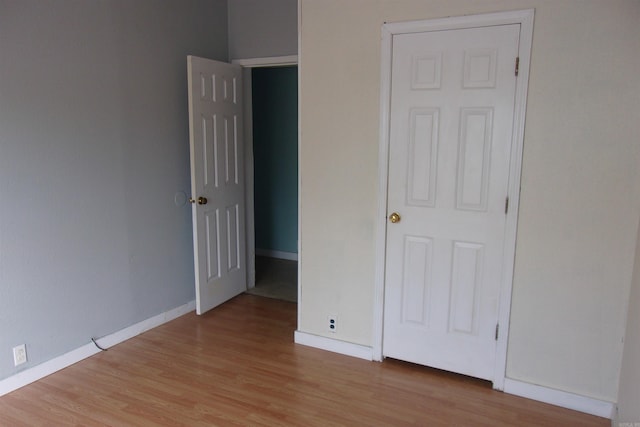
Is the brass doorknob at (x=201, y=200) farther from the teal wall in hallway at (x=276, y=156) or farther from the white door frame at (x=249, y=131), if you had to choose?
the teal wall in hallway at (x=276, y=156)

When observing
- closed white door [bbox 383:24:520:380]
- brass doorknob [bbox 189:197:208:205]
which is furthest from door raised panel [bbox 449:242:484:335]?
brass doorknob [bbox 189:197:208:205]

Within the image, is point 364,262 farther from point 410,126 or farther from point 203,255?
point 203,255

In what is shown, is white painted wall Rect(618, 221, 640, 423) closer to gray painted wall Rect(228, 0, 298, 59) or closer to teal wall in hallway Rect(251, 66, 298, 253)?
gray painted wall Rect(228, 0, 298, 59)

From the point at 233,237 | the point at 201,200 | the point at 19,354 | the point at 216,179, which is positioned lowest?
the point at 19,354

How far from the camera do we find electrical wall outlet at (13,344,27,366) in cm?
258

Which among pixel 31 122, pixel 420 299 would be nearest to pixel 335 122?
pixel 420 299

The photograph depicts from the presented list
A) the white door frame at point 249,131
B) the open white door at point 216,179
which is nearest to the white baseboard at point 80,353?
the open white door at point 216,179

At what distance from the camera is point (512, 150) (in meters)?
2.44

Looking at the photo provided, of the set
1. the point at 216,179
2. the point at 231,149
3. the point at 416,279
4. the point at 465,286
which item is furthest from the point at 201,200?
the point at 465,286

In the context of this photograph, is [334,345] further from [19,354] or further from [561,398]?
[19,354]

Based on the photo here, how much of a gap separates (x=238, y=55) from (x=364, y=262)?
7.03 feet

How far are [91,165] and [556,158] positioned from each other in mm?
2714

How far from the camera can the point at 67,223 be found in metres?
2.79

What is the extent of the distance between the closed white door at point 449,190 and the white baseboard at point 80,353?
69.5 inches
